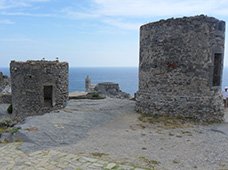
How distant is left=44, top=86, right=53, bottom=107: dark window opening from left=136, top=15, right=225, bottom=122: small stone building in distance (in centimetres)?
718

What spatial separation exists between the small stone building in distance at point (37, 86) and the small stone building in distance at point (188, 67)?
6787 millimetres

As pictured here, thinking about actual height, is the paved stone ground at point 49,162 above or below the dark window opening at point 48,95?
below

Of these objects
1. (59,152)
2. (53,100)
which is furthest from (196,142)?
(53,100)

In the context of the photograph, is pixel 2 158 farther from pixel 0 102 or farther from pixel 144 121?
pixel 0 102

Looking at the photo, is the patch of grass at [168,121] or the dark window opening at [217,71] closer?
the patch of grass at [168,121]

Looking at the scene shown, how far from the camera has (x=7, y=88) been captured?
107 ft

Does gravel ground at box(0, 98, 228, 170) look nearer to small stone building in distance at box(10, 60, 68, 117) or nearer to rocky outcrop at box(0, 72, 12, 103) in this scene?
small stone building in distance at box(10, 60, 68, 117)

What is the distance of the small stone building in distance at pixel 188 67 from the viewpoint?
41.4 feet

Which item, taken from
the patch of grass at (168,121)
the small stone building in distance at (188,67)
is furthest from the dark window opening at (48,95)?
the small stone building in distance at (188,67)

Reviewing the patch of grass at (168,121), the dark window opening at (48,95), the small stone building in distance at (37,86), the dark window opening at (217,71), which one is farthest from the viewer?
the dark window opening at (48,95)

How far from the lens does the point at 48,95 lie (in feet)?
59.9

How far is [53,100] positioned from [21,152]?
376 inches

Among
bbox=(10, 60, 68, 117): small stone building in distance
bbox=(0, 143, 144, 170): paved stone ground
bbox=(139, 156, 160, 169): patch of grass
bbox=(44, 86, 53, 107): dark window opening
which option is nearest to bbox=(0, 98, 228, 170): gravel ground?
bbox=(139, 156, 160, 169): patch of grass

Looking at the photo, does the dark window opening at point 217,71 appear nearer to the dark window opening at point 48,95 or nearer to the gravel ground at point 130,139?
the gravel ground at point 130,139
